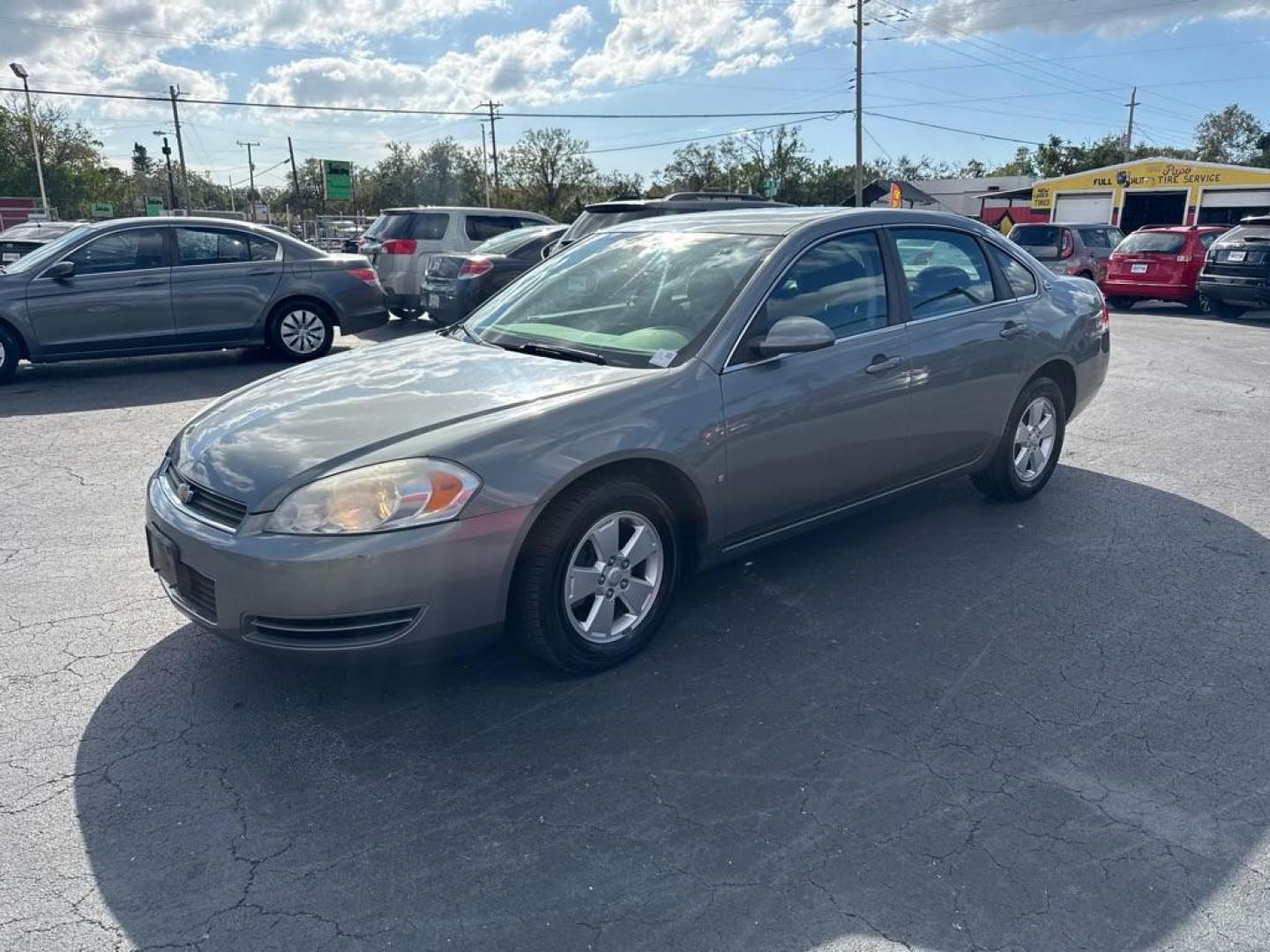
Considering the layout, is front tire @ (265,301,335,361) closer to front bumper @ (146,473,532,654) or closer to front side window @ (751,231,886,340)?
front side window @ (751,231,886,340)

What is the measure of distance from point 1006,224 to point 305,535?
31542 millimetres

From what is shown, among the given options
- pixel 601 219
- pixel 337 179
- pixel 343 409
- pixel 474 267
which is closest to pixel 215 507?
pixel 343 409

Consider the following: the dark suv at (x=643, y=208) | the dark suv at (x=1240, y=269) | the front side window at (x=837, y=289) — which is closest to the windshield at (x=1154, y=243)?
the dark suv at (x=1240, y=269)

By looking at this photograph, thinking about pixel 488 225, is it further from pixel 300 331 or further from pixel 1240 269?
pixel 1240 269

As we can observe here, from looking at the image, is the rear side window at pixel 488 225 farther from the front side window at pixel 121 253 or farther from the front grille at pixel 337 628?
the front grille at pixel 337 628

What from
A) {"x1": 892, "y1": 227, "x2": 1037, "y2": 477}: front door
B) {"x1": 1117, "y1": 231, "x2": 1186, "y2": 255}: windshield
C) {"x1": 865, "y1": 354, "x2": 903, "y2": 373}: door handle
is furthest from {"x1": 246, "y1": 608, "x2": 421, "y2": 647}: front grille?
{"x1": 1117, "y1": 231, "x2": 1186, "y2": 255}: windshield

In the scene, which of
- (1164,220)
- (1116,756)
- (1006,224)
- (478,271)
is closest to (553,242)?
(478,271)

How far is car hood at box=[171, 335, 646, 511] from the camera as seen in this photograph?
10.3ft

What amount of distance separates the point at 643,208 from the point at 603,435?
7592 mm

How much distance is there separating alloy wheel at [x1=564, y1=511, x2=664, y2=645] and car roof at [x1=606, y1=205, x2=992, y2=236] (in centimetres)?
160

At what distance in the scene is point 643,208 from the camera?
10.4 meters

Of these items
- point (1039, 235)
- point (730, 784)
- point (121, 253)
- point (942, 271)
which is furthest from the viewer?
point (1039, 235)

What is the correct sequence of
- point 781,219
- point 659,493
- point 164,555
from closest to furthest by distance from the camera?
1. point 164,555
2. point 659,493
3. point 781,219

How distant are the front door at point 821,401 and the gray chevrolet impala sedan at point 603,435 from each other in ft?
0.04
